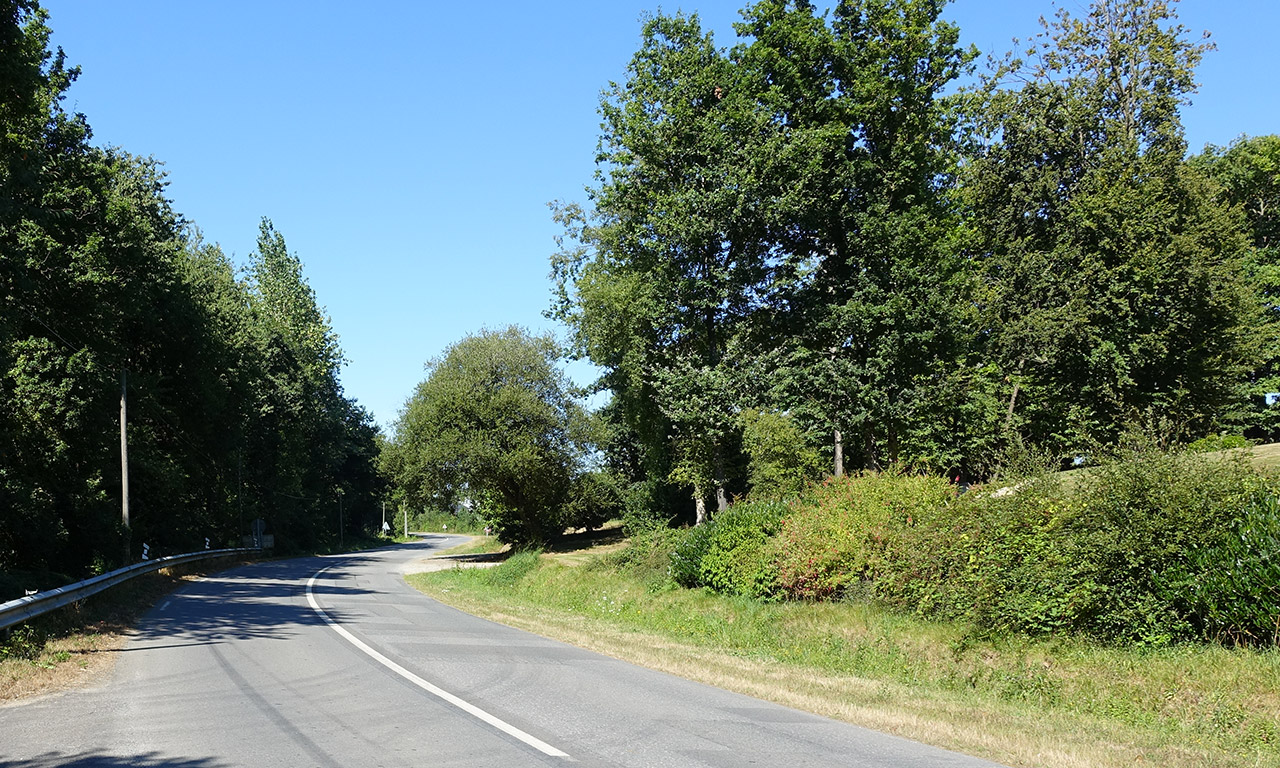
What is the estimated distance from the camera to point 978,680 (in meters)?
11.8

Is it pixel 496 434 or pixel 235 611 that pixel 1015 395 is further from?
pixel 235 611

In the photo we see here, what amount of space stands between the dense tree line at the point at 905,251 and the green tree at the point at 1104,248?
0.10 m

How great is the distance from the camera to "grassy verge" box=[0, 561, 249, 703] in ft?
33.2

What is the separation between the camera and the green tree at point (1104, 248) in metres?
31.4

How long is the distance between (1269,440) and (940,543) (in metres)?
39.6

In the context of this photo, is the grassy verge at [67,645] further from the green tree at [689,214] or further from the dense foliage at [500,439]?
the dense foliage at [500,439]

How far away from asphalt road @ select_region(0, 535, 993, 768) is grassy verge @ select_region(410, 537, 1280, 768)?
2.34 feet

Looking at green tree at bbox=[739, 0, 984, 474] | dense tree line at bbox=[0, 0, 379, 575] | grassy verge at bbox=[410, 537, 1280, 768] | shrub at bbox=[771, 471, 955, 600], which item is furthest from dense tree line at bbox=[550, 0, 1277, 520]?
dense tree line at bbox=[0, 0, 379, 575]

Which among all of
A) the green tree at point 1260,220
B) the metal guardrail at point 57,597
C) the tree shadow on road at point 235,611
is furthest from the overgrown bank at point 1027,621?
the green tree at point 1260,220

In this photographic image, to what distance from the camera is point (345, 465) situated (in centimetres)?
8550

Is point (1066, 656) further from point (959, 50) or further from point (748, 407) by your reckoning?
point (959, 50)

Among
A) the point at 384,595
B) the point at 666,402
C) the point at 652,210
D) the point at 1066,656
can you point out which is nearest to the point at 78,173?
the point at 384,595

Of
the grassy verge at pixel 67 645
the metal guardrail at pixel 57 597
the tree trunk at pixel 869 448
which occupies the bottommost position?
the grassy verge at pixel 67 645

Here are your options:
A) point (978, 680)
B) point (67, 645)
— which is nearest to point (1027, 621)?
point (978, 680)
